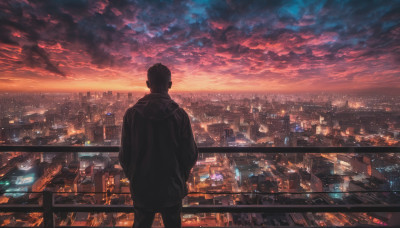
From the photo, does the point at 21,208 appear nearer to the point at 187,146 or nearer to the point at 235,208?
the point at 187,146

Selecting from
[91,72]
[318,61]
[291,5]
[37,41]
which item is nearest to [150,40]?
[37,41]

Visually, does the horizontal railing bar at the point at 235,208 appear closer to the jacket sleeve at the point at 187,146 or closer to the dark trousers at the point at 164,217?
the dark trousers at the point at 164,217

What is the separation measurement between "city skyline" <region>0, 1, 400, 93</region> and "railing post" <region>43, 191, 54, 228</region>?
2.58 m

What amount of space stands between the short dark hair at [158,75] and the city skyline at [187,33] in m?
2.44

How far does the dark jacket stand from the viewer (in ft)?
3.23

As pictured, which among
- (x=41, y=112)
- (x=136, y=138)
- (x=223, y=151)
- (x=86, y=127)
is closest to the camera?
(x=136, y=138)

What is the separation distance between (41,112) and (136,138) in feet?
50.1

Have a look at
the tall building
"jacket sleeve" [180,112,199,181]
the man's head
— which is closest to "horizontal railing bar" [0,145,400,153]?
"jacket sleeve" [180,112,199,181]

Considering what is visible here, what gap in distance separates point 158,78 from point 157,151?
1.55ft

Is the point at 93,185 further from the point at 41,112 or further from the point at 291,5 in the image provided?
the point at 41,112

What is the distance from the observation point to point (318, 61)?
9.82 m

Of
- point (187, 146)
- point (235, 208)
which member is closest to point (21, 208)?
point (187, 146)

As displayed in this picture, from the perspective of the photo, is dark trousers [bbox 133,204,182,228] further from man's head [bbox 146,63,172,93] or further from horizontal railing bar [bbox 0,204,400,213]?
man's head [bbox 146,63,172,93]

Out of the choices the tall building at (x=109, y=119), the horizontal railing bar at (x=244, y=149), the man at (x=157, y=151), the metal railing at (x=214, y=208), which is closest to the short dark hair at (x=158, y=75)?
the man at (x=157, y=151)
